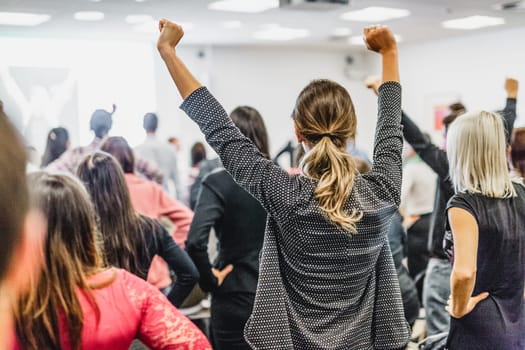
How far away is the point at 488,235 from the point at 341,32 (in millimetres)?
8092

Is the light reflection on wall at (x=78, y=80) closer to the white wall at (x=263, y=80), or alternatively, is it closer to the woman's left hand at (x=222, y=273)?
the white wall at (x=263, y=80)

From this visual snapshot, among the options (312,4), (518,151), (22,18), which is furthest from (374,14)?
(518,151)

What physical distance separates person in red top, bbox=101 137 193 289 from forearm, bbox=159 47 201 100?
47.7 inches

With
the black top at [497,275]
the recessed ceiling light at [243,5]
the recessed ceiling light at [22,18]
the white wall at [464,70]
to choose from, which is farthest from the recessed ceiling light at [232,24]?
the black top at [497,275]

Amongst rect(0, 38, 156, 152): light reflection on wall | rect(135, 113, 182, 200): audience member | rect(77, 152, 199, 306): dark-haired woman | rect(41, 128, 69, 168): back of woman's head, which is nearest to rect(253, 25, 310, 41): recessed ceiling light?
rect(0, 38, 156, 152): light reflection on wall

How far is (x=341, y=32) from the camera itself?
9.86m

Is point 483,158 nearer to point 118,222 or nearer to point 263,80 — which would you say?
point 118,222

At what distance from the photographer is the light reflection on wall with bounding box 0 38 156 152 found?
9.34m

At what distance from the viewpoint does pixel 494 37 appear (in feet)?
33.7

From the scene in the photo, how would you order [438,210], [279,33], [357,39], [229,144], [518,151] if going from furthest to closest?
[357,39] < [279,33] < [438,210] < [518,151] < [229,144]

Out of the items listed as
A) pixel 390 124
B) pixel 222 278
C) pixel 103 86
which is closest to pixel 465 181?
pixel 390 124

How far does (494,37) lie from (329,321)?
9516mm

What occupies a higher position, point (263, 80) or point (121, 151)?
point (121, 151)

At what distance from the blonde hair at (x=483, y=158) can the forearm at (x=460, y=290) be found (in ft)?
0.90
